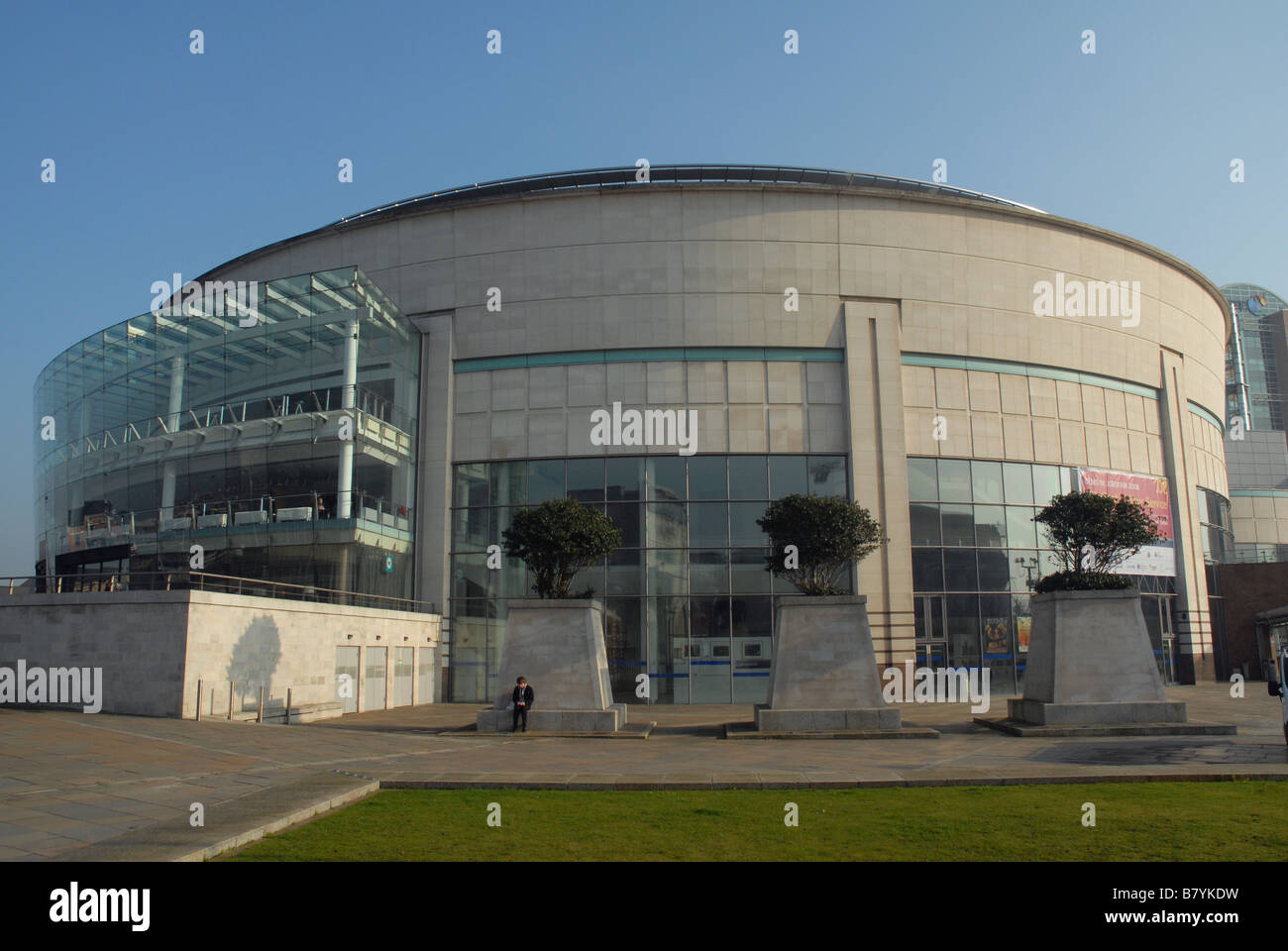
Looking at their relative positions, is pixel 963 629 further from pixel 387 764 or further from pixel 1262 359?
pixel 1262 359

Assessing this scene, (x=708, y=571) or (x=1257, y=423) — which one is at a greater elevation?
(x=1257, y=423)

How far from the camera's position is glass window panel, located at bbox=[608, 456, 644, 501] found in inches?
1441

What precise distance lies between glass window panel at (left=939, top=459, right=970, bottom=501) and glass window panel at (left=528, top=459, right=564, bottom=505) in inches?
605

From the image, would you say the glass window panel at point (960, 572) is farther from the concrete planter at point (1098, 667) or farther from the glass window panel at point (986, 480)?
the concrete planter at point (1098, 667)

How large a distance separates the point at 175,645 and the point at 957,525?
2831cm

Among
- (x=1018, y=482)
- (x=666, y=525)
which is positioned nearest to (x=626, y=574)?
(x=666, y=525)

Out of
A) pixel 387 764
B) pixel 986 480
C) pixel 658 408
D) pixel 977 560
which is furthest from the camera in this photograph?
pixel 986 480

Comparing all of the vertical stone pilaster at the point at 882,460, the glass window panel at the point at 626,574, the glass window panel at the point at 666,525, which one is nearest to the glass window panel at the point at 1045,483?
the vertical stone pilaster at the point at 882,460

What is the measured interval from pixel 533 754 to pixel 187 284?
111 feet

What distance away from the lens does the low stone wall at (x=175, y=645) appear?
23016 millimetres

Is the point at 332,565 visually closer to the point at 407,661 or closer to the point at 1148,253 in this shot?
the point at 407,661

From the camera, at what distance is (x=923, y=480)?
37.7 m

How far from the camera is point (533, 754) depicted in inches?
762

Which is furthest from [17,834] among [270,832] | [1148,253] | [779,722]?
Answer: [1148,253]
